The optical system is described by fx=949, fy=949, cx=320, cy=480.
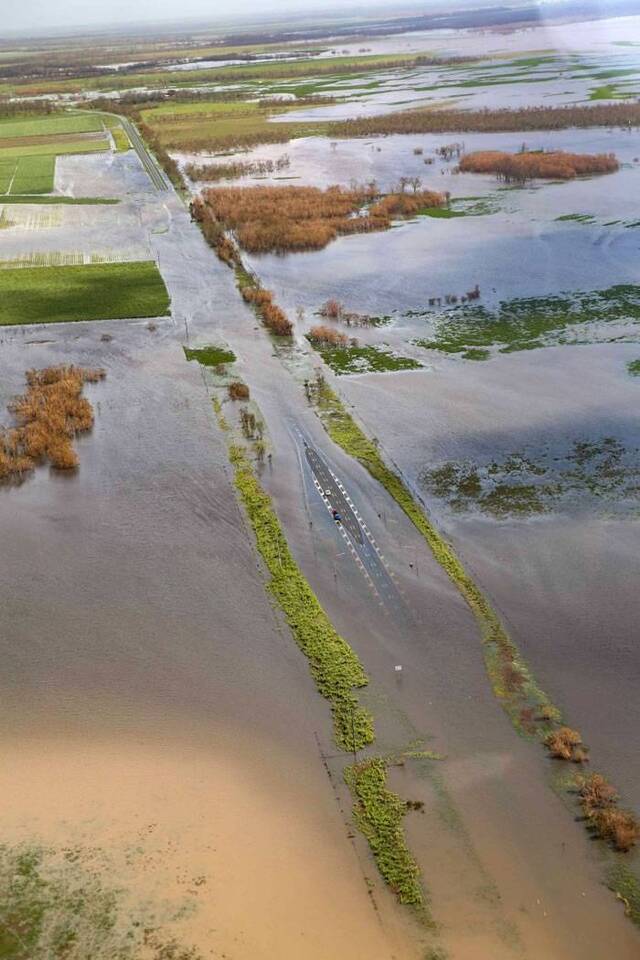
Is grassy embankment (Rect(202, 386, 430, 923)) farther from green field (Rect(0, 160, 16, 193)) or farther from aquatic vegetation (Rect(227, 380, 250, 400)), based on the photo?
green field (Rect(0, 160, 16, 193))

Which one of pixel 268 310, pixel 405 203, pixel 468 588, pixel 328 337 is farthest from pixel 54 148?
pixel 468 588

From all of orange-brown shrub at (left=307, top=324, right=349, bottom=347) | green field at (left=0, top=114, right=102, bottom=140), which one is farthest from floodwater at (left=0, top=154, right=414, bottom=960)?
green field at (left=0, top=114, right=102, bottom=140)

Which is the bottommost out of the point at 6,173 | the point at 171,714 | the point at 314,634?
the point at 171,714

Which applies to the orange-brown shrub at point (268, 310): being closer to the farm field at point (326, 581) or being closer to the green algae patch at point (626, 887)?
the farm field at point (326, 581)

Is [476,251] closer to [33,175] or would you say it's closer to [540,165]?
[540,165]

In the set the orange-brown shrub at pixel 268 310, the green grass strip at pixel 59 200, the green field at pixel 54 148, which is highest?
the green field at pixel 54 148

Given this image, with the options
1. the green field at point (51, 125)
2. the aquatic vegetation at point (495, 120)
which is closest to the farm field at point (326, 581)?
the aquatic vegetation at point (495, 120)
